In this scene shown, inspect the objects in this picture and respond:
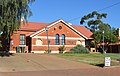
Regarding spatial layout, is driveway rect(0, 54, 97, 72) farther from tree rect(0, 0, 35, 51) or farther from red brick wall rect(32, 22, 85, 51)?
red brick wall rect(32, 22, 85, 51)

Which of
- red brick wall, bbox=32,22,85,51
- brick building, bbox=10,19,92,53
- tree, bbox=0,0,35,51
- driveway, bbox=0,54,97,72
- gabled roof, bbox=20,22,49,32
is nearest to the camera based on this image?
driveway, bbox=0,54,97,72

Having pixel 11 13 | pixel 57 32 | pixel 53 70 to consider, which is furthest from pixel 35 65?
pixel 57 32

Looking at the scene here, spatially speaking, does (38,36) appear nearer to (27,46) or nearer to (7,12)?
(27,46)

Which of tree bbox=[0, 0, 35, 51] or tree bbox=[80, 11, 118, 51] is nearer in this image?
tree bbox=[0, 0, 35, 51]

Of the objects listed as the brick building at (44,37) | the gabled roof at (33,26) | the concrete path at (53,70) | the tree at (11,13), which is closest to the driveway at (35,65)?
the concrete path at (53,70)

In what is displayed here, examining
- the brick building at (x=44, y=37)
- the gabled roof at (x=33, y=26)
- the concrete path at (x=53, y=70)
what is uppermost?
the gabled roof at (x=33, y=26)

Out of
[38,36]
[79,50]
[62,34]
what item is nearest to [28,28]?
[38,36]

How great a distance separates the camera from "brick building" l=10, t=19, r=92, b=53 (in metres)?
59.4

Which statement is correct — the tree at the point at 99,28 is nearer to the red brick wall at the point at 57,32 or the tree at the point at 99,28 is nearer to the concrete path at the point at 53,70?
the red brick wall at the point at 57,32

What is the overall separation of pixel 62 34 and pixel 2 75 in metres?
39.0

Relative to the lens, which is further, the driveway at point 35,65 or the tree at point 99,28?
the tree at point 99,28

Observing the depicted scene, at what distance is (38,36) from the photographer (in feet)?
195

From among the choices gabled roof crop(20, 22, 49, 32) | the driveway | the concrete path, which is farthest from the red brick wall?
the concrete path

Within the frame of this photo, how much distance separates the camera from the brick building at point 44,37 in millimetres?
59438
